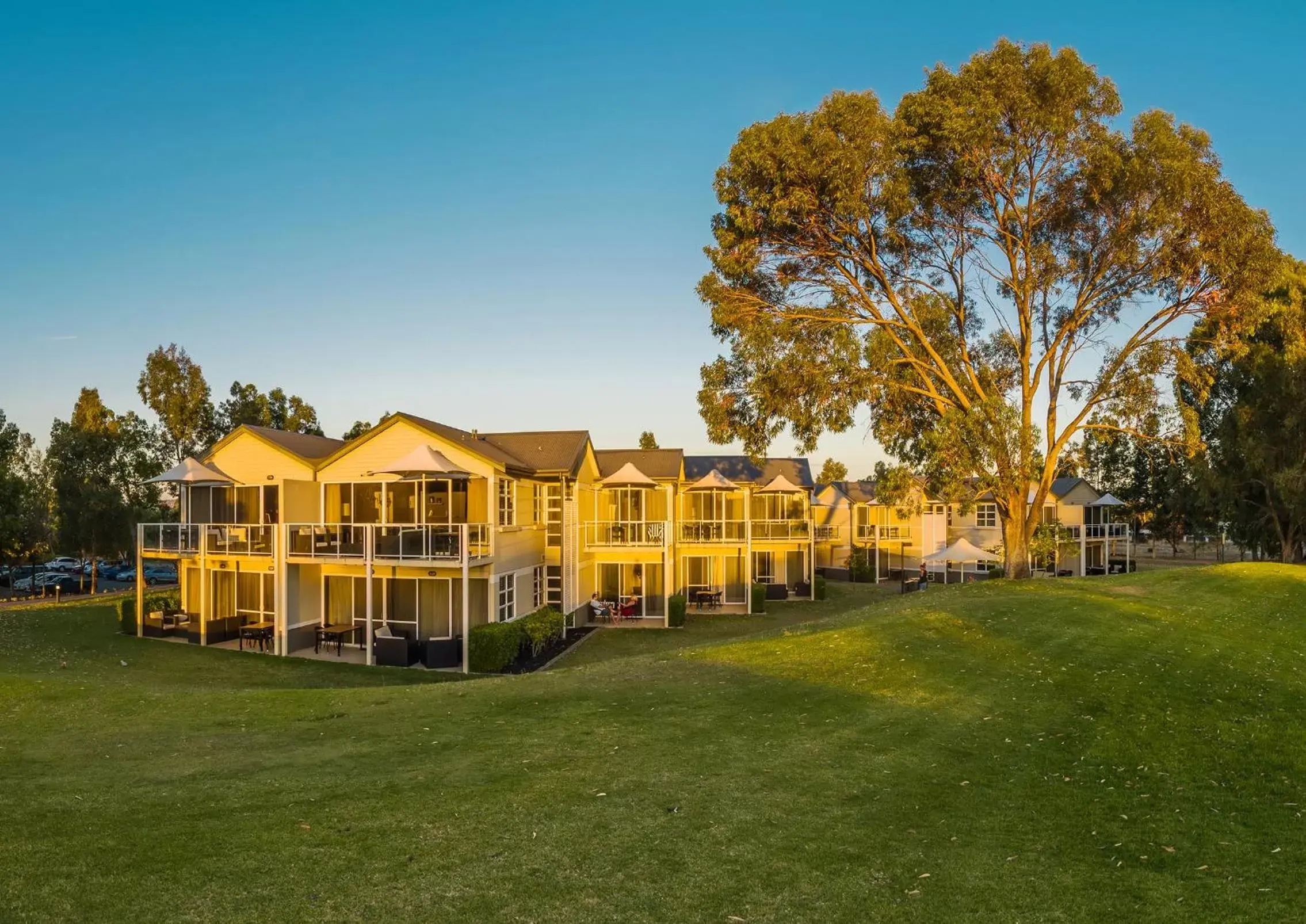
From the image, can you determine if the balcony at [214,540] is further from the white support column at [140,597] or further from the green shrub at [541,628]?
the green shrub at [541,628]

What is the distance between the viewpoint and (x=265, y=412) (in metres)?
45.8

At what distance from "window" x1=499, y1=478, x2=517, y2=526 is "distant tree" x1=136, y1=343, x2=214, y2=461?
24825 millimetres

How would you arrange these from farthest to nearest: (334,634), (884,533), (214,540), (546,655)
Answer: (884,533)
(214,540)
(546,655)
(334,634)

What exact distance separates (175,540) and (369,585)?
8.48 m

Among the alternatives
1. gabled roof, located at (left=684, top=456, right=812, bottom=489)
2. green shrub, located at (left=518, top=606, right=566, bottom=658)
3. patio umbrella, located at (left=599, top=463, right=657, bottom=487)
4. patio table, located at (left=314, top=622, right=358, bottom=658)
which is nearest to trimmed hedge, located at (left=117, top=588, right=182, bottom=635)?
patio table, located at (left=314, top=622, right=358, bottom=658)

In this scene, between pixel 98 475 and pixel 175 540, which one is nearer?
pixel 175 540

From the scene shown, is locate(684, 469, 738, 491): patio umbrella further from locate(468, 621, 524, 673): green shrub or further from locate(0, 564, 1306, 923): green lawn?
locate(0, 564, 1306, 923): green lawn

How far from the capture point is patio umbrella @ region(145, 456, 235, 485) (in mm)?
24344

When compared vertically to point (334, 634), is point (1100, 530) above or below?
above

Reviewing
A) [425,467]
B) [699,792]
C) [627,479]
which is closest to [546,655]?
[425,467]

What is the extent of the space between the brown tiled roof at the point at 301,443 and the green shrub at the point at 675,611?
1274 cm

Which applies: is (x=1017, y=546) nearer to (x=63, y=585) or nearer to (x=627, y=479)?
(x=627, y=479)

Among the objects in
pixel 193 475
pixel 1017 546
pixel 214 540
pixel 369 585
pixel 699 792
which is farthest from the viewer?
pixel 1017 546

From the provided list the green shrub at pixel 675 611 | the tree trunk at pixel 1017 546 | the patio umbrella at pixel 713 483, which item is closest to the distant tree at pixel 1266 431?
the tree trunk at pixel 1017 546
